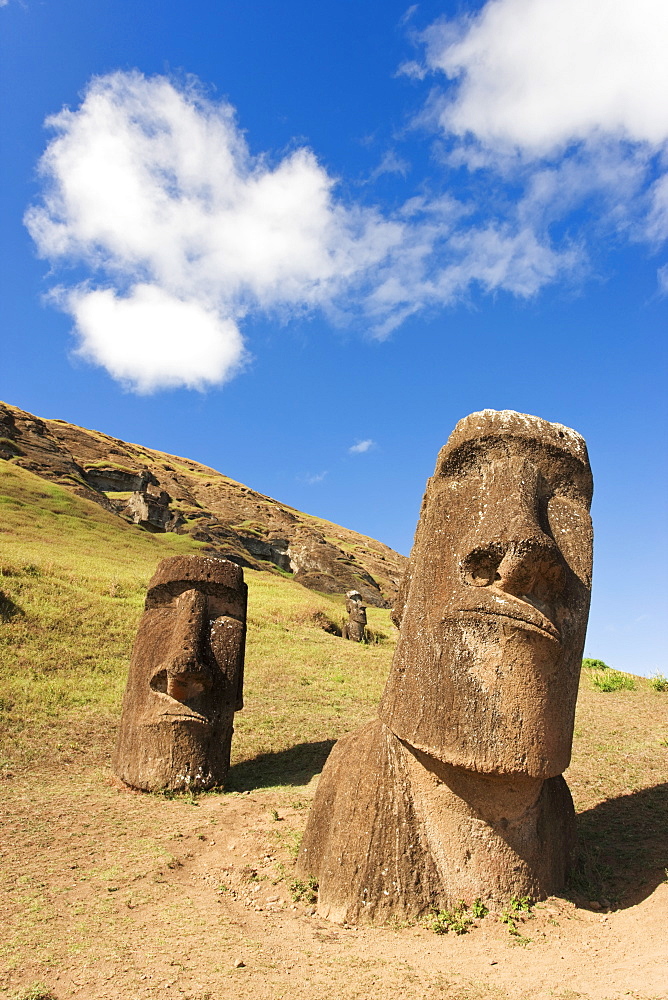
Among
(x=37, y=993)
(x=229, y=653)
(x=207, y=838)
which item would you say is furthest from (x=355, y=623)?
(x=37, y=993)

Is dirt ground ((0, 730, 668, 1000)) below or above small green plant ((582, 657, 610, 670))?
below

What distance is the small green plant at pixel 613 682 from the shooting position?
1504 centimetres

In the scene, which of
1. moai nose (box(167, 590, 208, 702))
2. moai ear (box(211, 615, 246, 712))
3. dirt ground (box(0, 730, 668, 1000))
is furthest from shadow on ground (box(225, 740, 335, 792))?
dirt ground (box(0, 730, 668, 1000))

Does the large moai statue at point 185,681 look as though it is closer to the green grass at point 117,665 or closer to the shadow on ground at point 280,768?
the shadow on ground at point 280,768

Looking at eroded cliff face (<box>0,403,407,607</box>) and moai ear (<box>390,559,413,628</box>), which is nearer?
moai ear (<box>390,559,413,628</box>)

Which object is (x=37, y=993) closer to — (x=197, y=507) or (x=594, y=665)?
(x=594, y=665)

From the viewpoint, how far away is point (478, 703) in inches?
190

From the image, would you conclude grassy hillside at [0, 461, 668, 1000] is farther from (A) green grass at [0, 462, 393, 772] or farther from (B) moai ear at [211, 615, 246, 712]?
(B) moai ear at [211, 615, 246, 712]

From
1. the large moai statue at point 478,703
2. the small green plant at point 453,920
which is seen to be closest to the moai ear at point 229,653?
the large moai statue at point 478,703

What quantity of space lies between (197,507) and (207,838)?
68.5 meters

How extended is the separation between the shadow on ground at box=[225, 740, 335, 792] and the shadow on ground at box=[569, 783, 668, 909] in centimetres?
373

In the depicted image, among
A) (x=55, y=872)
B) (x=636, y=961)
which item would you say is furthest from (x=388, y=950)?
(x=55, y=872)

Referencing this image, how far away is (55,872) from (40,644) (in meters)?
8.78

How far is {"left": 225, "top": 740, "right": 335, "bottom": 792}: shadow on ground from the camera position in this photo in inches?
366
